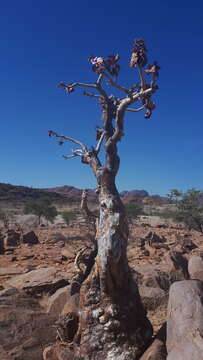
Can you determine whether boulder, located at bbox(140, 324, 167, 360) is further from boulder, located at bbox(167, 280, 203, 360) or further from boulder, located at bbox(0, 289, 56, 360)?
boulder, located at bbox(0, 289, 56, 360)

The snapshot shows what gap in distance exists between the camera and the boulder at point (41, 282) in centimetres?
826

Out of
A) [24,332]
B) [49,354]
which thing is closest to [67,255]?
[24,332]

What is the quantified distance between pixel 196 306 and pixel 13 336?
2960 millimetres

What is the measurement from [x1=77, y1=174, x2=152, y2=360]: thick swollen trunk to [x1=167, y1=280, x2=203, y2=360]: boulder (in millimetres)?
635

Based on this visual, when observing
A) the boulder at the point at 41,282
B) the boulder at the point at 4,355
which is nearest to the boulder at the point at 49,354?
the boulder at the point at 4,355

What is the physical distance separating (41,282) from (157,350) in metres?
4.63

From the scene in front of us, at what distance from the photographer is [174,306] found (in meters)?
4.57

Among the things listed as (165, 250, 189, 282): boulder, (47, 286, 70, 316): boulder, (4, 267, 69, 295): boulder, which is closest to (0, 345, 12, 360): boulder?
(47, 286, 70, 316): boulder

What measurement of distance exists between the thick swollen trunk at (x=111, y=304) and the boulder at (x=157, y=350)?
216mm

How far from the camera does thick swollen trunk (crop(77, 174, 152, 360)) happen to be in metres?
4.74

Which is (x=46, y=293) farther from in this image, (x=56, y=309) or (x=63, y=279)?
(x=56, y=309)

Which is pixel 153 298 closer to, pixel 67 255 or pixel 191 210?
pixel 67 255

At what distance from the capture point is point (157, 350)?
173 inches

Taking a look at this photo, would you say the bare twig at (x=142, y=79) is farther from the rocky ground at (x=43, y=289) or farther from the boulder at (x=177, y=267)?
the boulder at (x=177, y=267)
